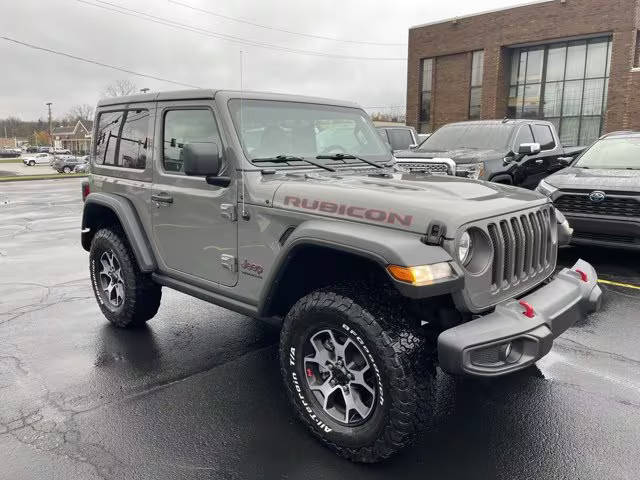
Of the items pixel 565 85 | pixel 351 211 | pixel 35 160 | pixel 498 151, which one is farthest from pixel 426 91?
pixel 35 160

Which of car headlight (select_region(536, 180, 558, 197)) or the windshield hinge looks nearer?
the windshield hinge

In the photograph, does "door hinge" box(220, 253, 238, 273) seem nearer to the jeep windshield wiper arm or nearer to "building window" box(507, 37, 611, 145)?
the jeep windshield wiper arm

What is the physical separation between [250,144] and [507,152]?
6322 mm

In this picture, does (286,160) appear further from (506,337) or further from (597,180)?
(597,180)

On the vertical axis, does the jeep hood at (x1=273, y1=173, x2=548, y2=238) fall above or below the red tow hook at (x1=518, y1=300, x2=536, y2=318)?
above

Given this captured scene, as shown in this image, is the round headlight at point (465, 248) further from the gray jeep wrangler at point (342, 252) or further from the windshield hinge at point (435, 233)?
the windshield hinge at point (435, 233)

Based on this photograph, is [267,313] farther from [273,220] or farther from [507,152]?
[507,152]

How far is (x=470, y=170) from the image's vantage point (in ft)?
26.1

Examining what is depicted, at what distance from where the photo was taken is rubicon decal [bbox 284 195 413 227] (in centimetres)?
269

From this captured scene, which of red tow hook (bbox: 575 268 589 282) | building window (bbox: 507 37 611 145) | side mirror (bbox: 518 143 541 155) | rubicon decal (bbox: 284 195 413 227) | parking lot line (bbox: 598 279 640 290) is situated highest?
building window (bbox: 507 37 611 145)

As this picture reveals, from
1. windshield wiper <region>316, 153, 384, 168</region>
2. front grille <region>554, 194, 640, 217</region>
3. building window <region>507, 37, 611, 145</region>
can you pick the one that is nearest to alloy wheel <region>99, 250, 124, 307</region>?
windshield wiper <region>316, 153, 384, 168</region>

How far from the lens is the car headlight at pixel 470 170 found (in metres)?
7.90

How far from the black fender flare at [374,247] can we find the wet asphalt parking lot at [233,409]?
1.03 m

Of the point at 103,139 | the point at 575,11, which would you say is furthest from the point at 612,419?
the point at 575,11
